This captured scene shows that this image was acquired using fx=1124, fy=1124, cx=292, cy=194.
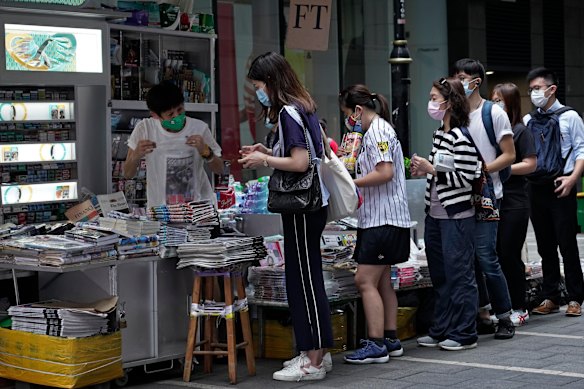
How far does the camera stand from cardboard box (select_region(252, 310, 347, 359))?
25.7 feet

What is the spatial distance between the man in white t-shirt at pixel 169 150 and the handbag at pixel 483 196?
1.87 meters

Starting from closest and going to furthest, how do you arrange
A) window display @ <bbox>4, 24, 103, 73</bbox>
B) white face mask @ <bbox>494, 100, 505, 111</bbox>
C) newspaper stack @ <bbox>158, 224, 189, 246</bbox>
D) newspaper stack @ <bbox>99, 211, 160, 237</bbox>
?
newspaper stack @ <bbox>99, 211, 160, 237</bbox>, newspaper stack @ <bbox>158, 224, 189, 246</bbox>, window display @ <bbox>4, 24, 103, 73</bbox>, white face mask @ <bbox>494, 100, 505, 111</bbox>

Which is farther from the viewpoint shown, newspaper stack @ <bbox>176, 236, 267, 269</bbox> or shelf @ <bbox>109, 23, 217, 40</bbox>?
shelf @ <bbox>109, 23, 217, 40</bbox>

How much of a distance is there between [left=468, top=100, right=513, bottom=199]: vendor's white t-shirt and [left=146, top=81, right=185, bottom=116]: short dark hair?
2175 mm

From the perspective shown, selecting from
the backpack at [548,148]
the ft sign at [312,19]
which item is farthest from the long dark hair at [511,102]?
the ft sign at [312,19]

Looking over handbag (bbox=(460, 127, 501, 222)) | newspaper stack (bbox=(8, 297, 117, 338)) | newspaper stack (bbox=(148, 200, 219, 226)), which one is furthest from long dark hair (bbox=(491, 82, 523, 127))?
newspaper stack (bbox=(8, 297, 117, 338))

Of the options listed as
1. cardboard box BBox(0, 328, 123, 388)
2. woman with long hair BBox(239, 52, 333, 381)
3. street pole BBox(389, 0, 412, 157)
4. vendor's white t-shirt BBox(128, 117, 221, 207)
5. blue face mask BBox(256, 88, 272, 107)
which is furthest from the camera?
street pole BBox(389, 0, 412, 157)

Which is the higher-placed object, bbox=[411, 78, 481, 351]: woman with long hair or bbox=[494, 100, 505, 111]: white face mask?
bbox=[494, 100, 505, 111]: white face mask

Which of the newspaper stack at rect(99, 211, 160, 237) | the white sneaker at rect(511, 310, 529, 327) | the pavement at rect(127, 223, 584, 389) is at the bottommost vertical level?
the pavement at rect(127, 223, 584, 389)

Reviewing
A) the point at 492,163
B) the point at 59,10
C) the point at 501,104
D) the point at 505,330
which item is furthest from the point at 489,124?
the point at 59,10

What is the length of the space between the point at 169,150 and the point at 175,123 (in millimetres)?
206

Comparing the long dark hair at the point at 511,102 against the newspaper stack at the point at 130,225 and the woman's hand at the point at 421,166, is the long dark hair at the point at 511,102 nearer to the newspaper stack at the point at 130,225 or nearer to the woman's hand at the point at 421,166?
the woman's hand at the point at 421,166

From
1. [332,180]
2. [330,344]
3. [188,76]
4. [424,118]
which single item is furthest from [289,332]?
[424,118]

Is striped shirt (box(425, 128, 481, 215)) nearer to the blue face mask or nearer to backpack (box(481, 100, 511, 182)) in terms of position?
backpack (box(481, 100, 511, 182))
